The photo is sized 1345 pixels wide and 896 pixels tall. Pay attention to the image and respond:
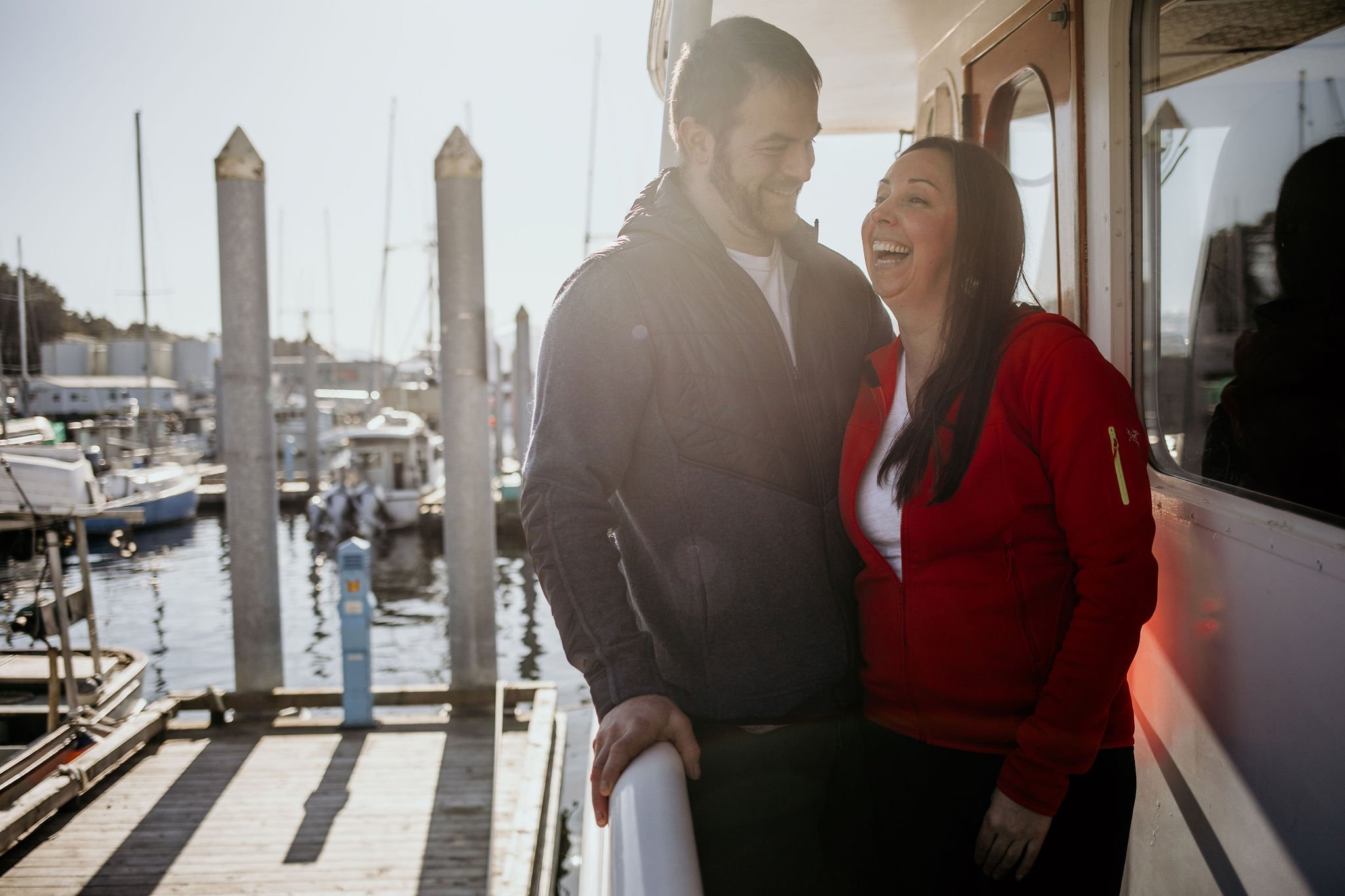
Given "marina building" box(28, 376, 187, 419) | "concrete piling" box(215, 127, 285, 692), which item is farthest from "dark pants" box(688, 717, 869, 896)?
"marina building" box(28, 376, 187, 419)

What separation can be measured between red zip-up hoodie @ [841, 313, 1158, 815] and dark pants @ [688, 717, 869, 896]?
131 millimetres

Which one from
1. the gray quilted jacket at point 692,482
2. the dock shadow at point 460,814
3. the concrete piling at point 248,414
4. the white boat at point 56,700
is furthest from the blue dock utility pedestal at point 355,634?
the gray quilted jacket at point 692,482

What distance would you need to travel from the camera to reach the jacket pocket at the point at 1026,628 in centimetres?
143

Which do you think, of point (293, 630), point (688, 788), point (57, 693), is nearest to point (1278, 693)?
point (688, 788)

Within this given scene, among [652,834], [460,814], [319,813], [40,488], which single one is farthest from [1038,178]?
[40,488]

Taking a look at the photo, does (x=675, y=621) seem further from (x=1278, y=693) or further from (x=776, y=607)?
(x=1278, y=693)

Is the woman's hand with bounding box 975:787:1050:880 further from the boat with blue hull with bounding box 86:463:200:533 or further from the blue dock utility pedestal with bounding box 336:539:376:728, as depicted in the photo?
the boat with blue hull with bounding box 86:463:200:533

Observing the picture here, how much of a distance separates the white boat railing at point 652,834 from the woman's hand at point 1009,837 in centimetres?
54

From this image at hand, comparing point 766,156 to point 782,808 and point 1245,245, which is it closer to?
point 1245,245

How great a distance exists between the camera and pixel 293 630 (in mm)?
15617

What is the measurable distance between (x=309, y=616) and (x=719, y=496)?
16731 mm

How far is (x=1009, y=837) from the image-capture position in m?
1.40

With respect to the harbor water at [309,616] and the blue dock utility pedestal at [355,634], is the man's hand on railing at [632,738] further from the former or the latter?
the harbor water at [309,616]

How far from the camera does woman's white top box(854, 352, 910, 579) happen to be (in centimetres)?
155
